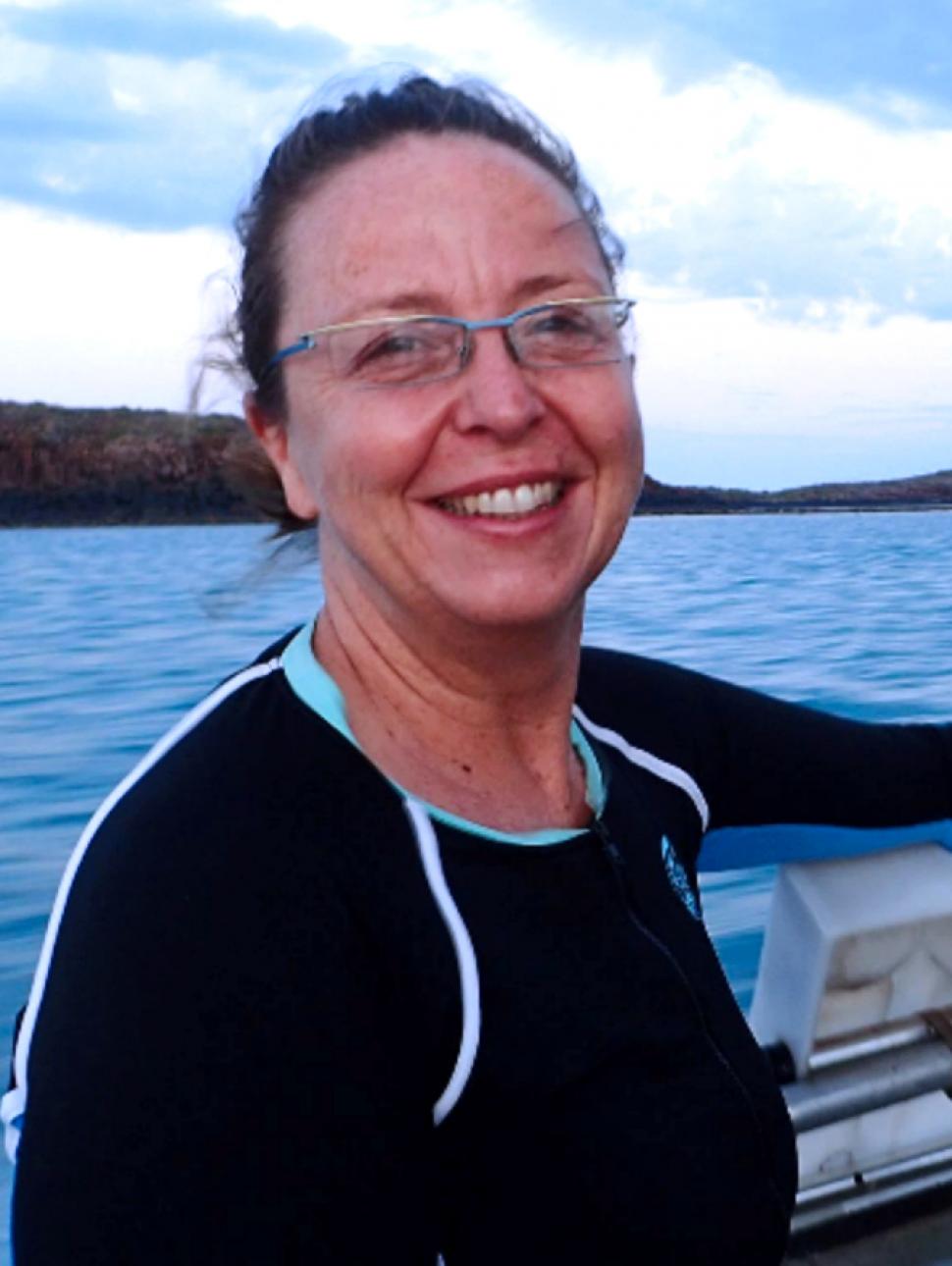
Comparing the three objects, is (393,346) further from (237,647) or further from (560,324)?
(237,647)

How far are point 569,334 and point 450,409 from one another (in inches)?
5.1

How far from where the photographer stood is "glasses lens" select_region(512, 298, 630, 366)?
3.49 ft

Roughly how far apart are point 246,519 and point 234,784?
490mm

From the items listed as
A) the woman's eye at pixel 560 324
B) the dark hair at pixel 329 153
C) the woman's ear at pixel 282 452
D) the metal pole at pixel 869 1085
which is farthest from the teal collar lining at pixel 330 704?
the metal pole at pixel 869 1085

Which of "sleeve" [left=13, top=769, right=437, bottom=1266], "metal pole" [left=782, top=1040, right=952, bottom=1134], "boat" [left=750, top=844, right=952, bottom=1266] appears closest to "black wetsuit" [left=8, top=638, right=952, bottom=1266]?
"sleeve" [left=13, top=769, right=437, bottom=1266]

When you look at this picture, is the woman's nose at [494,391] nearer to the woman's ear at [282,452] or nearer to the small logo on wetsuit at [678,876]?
the woman's ear at [282,452]

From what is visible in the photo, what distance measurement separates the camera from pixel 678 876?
1.29 metres

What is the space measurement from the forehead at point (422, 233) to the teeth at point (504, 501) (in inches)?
5.9

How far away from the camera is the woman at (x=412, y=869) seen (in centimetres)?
79

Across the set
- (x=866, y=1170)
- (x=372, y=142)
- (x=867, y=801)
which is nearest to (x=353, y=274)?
(x=372, y=142)

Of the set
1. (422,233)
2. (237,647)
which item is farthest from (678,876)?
(237,647)

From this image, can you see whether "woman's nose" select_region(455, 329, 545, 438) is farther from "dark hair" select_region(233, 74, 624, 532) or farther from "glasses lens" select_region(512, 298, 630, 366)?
"dark hair" select_region(233, 74, 624, 532)

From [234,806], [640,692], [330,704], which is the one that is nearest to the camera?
[234,806]

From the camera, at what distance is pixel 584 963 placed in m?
1.02
